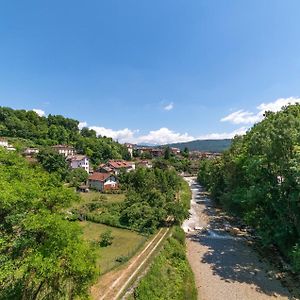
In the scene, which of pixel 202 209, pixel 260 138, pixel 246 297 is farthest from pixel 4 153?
pixel 202 209

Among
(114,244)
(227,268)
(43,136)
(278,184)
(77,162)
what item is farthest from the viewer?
(43,136)

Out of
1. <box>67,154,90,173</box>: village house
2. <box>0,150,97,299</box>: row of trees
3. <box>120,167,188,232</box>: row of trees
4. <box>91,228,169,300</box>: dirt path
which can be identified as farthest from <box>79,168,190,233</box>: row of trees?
<box>67,154,90,173</box>: village house

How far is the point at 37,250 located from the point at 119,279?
9.55m

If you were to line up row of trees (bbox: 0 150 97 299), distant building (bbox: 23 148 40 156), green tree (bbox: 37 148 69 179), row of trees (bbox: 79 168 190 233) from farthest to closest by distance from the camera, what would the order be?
distant building (bbox: 23 148 40 156), green tree (bbox: 37 148 69 179), row of trees (bbox: 79 168 190 233), row of trees (bbox: 0 150 97 299)

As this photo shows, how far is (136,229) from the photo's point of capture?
30141mm

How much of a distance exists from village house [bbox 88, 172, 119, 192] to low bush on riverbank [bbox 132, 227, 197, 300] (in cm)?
3300

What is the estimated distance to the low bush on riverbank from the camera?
57.9 ft

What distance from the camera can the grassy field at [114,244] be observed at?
70.1ft

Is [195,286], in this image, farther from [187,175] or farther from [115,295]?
[187,175]

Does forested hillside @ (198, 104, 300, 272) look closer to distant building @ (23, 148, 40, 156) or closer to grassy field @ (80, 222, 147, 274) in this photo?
grassy field @ (80, 222, 147, 274)

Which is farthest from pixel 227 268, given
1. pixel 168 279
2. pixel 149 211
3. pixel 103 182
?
pixel 103 182

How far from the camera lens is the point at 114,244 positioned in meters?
26.0

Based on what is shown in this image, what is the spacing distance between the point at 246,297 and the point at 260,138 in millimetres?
14144

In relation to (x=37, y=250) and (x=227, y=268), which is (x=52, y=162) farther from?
(x=37, y=250)
